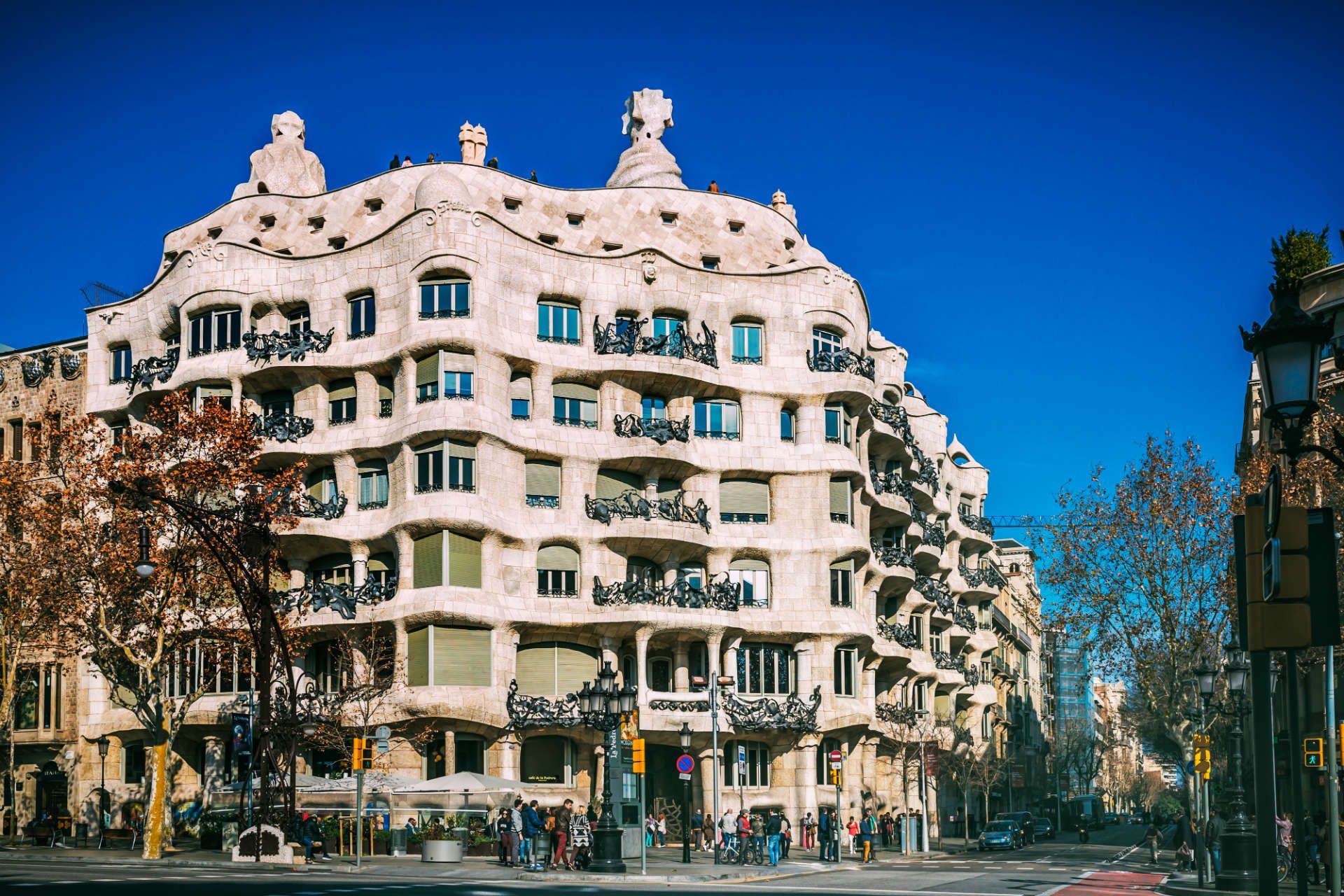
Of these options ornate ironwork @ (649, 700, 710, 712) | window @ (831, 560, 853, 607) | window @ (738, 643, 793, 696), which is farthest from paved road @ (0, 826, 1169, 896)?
window @ (831, 560, 853, 607)

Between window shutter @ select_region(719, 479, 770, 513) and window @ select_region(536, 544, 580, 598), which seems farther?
window shutter @ select_region(719, 479, 770, 513)

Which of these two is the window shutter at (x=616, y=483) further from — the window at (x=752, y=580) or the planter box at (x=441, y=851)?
the planter box at (x=441, y=851)

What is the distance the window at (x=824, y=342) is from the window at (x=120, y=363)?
90.8 feet

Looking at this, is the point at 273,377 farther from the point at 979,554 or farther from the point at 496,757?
the point at 979,554

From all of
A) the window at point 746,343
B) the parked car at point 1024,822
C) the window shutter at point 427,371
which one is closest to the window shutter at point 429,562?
the window shutter at point 427,371

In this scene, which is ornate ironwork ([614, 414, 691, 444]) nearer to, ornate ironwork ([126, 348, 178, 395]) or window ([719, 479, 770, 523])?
window ([719, 479, 770, 523])

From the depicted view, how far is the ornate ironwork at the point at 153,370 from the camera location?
186 feet

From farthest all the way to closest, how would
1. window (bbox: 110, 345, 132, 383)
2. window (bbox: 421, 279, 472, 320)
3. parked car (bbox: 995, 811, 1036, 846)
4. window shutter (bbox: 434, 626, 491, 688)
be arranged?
parked car (bbox: 995, 811, 1036, 846) → window (bbox: 110, 345, 132, 383) → window (bbox: 421, 279, 472, 320) → window shutter (bbox: 434, 626, 491, 688)

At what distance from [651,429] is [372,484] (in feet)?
34.3

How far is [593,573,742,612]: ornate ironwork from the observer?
176ft

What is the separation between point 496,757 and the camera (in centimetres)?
5141

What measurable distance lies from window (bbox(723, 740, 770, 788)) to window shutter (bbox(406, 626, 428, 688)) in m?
12.5

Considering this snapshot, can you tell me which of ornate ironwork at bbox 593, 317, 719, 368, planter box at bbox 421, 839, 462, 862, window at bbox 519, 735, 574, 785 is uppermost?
ornate ironwork at bbox 593, 317, 719, 368

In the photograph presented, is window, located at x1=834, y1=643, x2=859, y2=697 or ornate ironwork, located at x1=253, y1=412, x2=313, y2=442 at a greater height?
ornate ironwork, located at x1=253, y1=412, x2=313, y2=442
